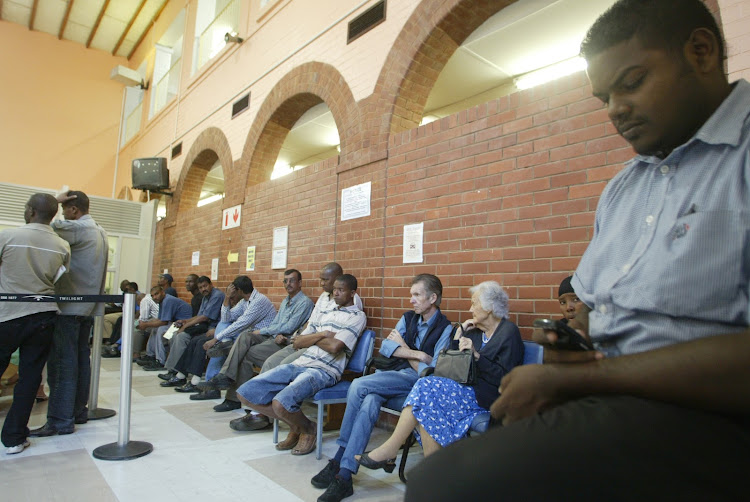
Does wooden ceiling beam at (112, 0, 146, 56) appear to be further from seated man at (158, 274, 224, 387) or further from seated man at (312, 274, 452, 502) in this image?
seated man at (312, 274, 452, 502)

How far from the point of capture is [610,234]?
92 cm

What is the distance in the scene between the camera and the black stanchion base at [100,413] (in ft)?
12.8

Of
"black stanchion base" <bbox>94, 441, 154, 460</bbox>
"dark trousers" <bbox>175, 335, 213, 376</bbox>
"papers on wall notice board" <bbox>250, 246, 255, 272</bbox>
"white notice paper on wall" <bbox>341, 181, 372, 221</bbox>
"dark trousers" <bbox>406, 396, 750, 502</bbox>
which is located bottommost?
"black stanchion base" <bbox>94, 441, 154, 460</bbox>

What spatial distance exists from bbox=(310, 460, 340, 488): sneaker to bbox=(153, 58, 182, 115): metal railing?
999 centimetres

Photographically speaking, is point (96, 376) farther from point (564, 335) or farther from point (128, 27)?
point (128, 27)

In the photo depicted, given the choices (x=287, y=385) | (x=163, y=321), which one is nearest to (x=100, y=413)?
(x=287, y=385)

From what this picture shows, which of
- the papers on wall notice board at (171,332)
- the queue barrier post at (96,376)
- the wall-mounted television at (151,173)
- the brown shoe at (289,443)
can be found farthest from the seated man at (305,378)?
the wall-mounted television at (151,173)

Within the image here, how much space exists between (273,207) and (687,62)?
5531 mm

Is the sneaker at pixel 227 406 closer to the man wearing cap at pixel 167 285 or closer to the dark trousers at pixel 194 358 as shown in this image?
the dark trousers at pixel 194 358

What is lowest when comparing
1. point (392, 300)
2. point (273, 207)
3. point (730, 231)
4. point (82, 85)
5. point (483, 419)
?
point (483, 419)

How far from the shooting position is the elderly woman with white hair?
7.80 ft

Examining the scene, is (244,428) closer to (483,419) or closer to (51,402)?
(51,402)

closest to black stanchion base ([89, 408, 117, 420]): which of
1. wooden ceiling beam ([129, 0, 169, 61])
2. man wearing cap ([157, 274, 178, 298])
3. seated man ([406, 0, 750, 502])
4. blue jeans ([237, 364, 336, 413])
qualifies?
blue jeans ([237, 364, 336, 413])

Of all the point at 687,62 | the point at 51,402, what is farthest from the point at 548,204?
the point at 51,402
